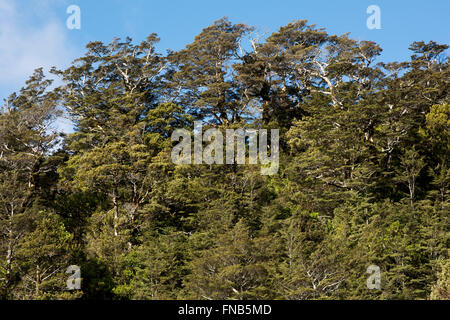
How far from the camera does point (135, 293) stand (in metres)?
17.0

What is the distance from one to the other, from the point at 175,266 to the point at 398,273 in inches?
363

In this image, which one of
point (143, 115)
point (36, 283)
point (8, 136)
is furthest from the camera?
point (143, 115)

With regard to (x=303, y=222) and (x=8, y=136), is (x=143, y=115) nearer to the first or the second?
(x=8, y=136)

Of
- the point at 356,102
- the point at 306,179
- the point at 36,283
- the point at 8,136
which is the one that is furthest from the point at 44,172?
the point at 356,102

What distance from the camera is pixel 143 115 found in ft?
102

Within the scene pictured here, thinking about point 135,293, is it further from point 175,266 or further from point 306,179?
point 306,179

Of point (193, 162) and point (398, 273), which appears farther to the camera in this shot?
point (193, 162)

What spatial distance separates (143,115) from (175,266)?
16.1 m

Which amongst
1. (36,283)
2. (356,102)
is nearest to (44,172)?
(36,283)

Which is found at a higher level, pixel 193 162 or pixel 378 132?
pixel 378 132

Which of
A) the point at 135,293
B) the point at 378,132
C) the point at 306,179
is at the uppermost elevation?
the point at 378,132
